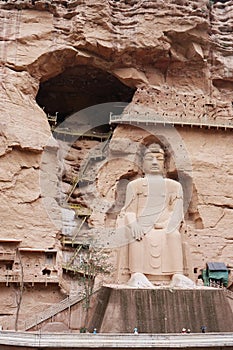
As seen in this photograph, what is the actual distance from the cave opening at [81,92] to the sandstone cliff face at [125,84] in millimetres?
211

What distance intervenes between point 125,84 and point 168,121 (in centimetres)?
339

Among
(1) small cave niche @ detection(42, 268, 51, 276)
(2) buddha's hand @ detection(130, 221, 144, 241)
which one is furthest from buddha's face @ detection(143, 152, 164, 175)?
(1) small cave niche @ detection(42, 268, 51, 276)

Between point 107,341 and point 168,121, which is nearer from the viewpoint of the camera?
point 107,341

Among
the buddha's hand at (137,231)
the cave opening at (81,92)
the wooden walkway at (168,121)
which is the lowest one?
the buddha's hand at (137,231)

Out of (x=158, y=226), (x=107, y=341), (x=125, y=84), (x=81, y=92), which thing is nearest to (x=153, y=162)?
(x=158, y=226)

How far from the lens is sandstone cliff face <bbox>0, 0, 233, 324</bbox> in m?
16.6

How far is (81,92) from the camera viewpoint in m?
22.1

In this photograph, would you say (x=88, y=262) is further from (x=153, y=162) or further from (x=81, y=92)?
(x=81, y=92)

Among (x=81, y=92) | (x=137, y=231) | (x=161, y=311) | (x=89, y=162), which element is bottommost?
(x=161, y=311)

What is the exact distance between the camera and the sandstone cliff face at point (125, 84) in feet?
54.4

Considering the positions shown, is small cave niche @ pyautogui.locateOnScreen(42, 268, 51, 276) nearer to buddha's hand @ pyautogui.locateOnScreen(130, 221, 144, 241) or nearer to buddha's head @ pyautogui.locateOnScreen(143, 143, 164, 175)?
buddha's head @ pyautogui.locateOnScreen(143, 143, 164, 175)

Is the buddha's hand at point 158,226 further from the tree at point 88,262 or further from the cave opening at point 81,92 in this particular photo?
the cave opening at point 81,92

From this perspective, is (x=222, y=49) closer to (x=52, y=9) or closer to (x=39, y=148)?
(x=52, y=9)

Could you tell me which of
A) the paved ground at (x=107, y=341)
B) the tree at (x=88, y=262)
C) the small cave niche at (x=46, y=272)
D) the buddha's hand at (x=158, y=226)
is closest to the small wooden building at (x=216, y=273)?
the tree at (x=88, y=262)
